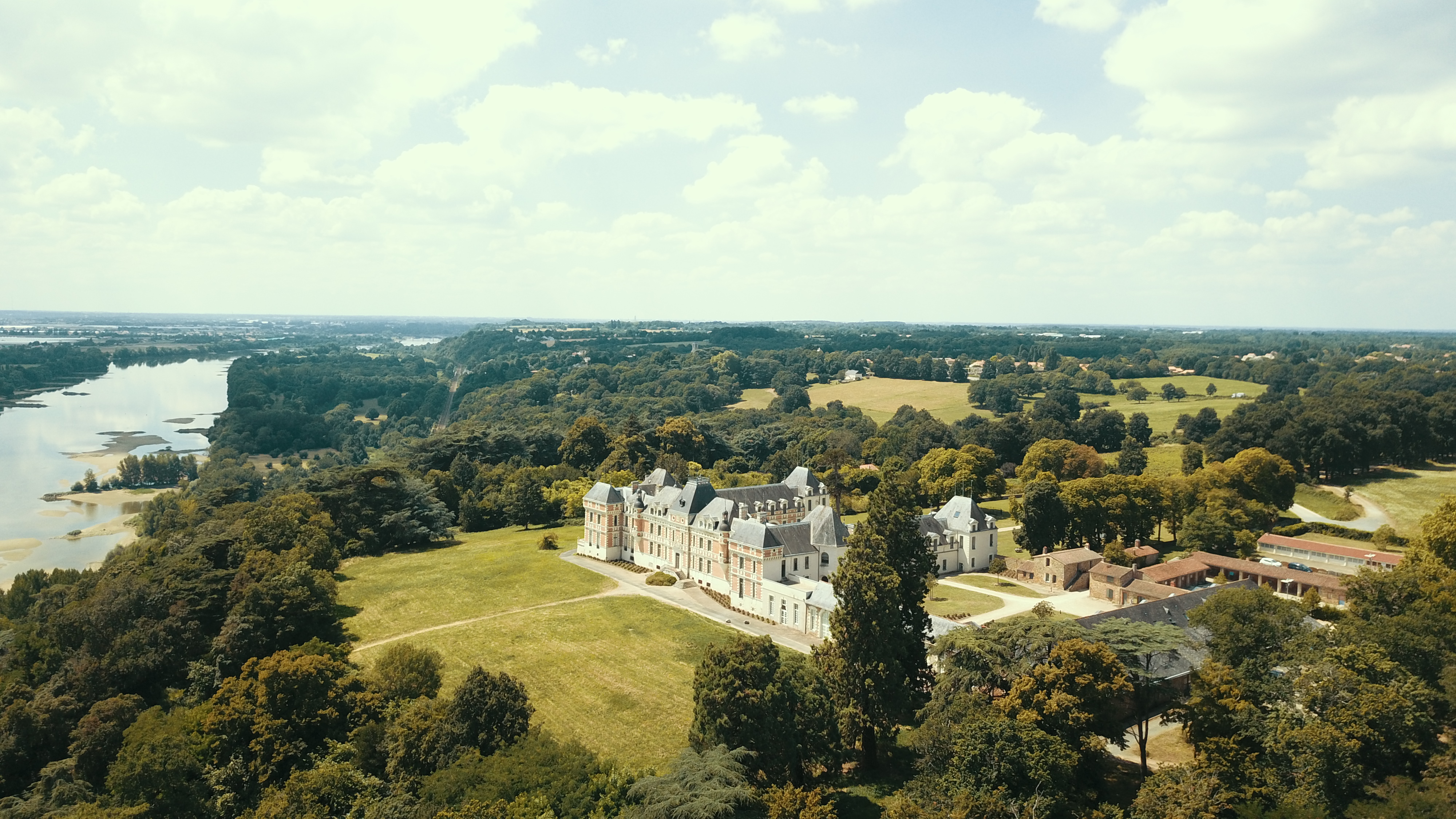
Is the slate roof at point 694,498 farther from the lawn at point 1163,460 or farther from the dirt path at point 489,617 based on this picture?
the lawn at point 1163,460

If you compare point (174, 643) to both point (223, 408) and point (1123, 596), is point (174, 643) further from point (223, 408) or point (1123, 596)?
point (223, 408)

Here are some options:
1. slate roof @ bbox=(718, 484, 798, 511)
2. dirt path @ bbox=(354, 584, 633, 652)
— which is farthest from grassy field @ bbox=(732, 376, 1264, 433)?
dirt path @ bbox=(354, 584, 633, 652)

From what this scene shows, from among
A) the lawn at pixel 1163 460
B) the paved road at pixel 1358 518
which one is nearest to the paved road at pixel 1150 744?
the paved road at pixel 1358 518

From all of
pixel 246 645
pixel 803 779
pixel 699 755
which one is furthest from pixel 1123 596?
pixel 246 645

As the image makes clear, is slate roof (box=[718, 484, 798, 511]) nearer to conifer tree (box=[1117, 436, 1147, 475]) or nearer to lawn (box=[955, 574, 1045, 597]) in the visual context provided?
lawn (box=[955, 574, 1045, 597])

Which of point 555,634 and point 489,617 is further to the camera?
point 489,617

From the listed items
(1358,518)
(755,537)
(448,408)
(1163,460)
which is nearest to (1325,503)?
(1358,518)

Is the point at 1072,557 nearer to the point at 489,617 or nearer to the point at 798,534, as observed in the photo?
the point at 798,534
